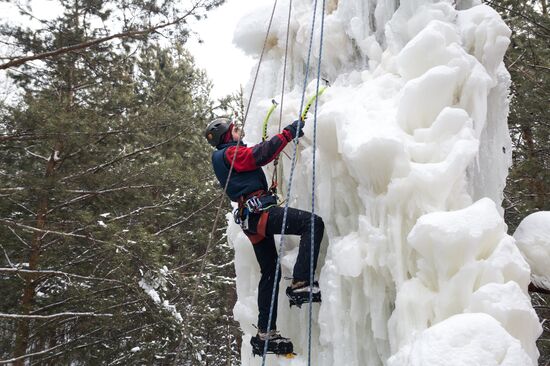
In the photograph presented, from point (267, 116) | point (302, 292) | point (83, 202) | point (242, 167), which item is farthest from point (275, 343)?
point (83, 202)

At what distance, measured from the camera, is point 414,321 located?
2.68 meters

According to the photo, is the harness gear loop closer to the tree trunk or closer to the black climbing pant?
the black climbing pant

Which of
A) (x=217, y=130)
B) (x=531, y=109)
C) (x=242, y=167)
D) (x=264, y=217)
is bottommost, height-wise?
(x=264, y=217)

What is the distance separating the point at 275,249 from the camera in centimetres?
371

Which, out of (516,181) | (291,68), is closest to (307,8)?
(291,68)

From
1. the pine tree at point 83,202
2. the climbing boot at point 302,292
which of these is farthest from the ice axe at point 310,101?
the pine tree at point 83,202

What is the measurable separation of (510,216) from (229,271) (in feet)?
25.1

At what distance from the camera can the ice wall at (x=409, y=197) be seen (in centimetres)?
255

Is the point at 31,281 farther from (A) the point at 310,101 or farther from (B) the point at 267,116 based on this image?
(A) the point at 310,101

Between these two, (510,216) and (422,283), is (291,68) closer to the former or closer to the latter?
(422,283)

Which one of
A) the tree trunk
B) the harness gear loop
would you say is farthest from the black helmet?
the tree trunk

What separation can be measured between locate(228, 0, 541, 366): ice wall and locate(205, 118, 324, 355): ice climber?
0.48 ft

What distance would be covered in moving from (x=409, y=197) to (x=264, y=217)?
1046 mm

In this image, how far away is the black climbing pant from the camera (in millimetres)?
3230
